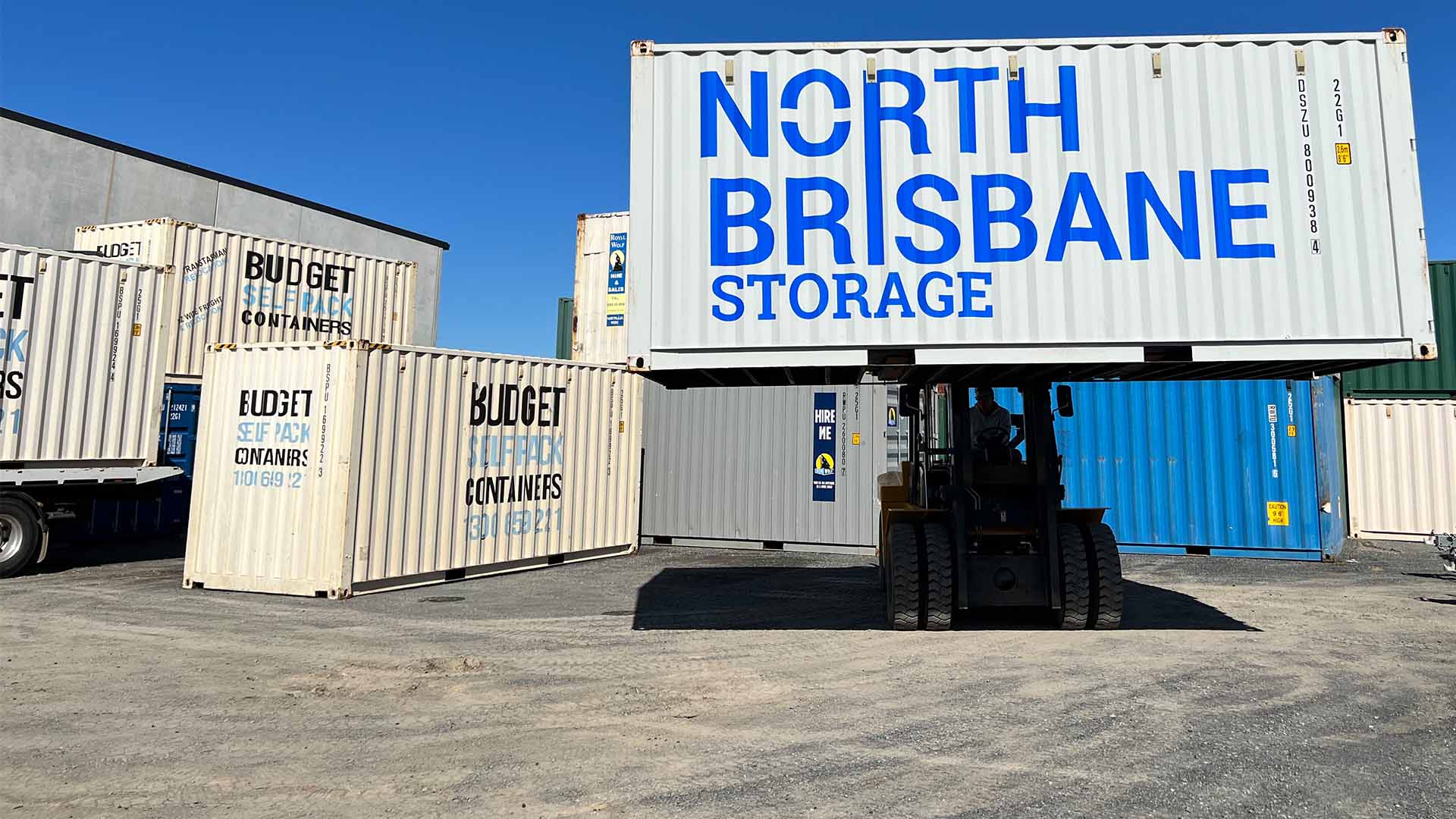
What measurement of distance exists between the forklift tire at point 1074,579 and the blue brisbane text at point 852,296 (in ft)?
8.02

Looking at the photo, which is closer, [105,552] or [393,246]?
[105,552]

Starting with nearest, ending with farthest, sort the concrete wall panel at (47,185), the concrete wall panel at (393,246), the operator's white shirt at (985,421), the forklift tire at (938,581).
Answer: the forklift tire at (938,581) < the operator's white shirt at (985,421) < the concrete wall panel at (47,185) < the concrete wall panel at (393,246)

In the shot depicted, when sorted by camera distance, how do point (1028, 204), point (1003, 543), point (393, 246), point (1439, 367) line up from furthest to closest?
point (393, 246)
point (1439, 367)
point (1003, 543)
point (1028, 204)

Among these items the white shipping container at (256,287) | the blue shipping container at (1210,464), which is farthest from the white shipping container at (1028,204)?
the white shipping container at (256,287)

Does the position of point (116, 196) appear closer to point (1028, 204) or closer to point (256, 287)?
point (256, 287)

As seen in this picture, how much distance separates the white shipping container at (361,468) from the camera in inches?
374

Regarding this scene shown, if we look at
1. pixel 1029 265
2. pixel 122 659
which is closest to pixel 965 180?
pixel 1029 265

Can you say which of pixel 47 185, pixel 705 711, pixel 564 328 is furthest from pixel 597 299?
pixel 705 711

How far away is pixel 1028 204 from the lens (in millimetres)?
6695

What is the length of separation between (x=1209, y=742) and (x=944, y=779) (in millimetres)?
1760

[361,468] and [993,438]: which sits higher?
[993,438]

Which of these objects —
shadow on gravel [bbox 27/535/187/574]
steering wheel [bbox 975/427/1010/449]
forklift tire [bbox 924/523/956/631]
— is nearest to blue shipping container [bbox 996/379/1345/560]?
steering wheel [bbox 975/427/1010/449]

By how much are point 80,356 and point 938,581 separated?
11.4 meters

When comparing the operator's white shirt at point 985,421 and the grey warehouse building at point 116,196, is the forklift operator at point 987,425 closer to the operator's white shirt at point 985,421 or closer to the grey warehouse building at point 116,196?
the operator's white shirt at point 985,421
